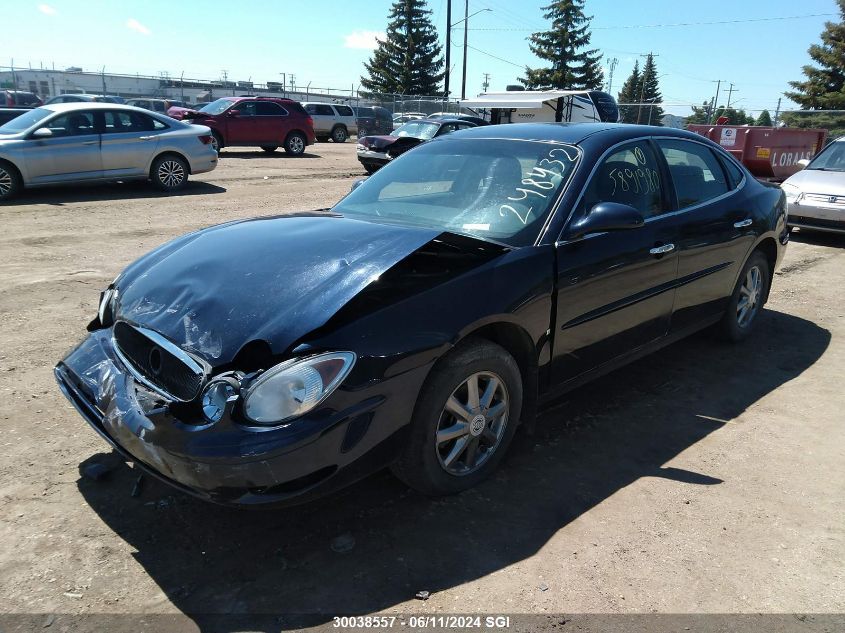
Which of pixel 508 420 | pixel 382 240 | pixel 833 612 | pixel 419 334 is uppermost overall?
pixel 382 240

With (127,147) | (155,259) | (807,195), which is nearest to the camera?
(155,259)

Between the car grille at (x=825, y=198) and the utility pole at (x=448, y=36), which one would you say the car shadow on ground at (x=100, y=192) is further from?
Answer: the utility pole at (x=448, y=36)

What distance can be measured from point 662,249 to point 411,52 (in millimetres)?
59595

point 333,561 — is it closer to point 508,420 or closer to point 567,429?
point 508,420

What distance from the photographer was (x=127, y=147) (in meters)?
12.1

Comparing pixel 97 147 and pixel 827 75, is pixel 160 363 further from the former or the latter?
pixel 827 75

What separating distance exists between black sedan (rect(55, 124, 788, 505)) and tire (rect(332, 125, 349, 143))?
27.1m

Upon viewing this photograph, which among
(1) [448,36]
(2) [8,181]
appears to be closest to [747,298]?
(2) [8,181]

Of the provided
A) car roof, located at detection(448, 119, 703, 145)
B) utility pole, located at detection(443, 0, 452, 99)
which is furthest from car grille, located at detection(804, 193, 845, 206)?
utility pole, located at detection(443, 0, 452, 99)

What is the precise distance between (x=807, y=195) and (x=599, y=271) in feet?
25.6

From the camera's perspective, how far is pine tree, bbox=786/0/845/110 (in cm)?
4109

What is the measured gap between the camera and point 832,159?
10406 millimetres

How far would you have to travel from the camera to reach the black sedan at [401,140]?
16359 millimetres

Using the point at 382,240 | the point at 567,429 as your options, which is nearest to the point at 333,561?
the point at 382,240
